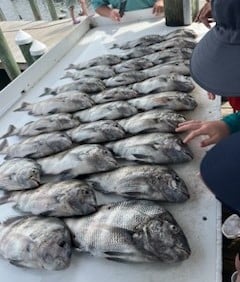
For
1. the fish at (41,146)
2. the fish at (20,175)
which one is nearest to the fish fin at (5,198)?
the fish at (20,175)

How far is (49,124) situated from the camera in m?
2.37

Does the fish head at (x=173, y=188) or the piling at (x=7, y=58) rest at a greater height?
the fish head at (x=173, y=188)

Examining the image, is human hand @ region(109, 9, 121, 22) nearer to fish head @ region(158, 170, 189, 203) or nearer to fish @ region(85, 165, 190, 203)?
fish @ region(85, 165, 190, 203)

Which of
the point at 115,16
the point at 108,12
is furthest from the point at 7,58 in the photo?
the point at 115,16

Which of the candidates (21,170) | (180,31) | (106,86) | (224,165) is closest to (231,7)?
(224,165)

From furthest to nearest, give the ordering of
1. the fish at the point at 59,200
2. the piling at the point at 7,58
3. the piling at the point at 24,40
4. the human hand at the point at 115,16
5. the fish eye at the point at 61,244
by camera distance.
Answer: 1. the piling at the point at 7,58
2. the human hand at the point at 115,16
3. the piling at the point at 24,40
4. the fish at the point at 59,200
5. the fish eye at the point at 61,244

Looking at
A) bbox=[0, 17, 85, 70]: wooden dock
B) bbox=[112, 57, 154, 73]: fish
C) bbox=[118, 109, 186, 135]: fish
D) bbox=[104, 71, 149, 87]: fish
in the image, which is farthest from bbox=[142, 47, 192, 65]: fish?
bbox=[0, 17, 85, 70]: wooden dock

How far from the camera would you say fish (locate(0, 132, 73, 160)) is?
7.02 feet

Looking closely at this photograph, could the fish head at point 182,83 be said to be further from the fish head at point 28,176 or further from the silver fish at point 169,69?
the fish head at point 28,176

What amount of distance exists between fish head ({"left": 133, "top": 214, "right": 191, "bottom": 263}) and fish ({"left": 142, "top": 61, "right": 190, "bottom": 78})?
5.13ft

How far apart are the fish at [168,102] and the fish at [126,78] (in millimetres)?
404

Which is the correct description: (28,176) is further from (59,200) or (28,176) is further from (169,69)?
(169,69)

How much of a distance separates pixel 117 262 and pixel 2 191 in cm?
91

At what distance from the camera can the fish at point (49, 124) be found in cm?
235
